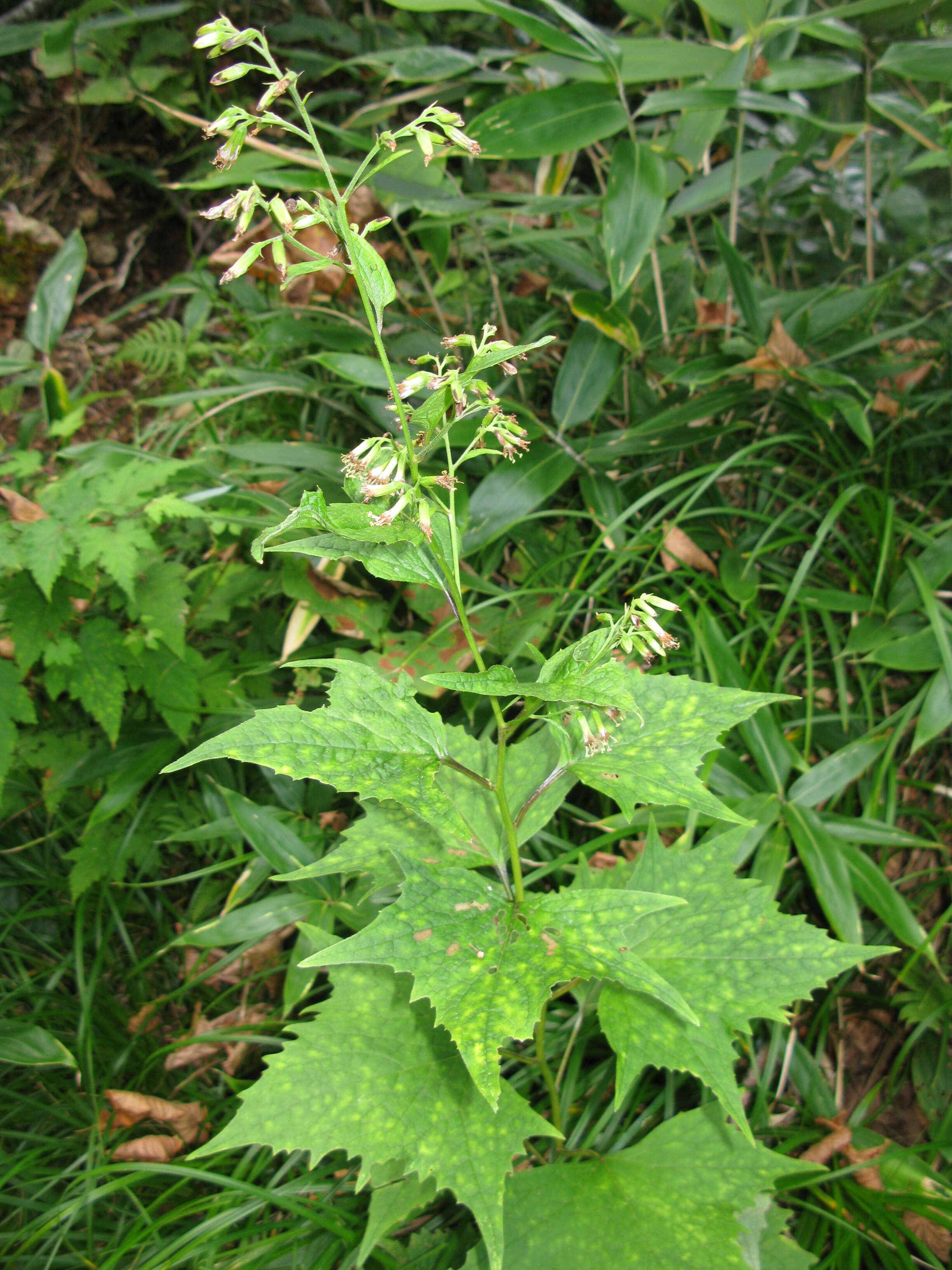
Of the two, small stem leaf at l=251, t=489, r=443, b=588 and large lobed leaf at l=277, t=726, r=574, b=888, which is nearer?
small stem leaf at l=251, t=489, r=443, b=588

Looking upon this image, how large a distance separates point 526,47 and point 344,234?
2.66 meters

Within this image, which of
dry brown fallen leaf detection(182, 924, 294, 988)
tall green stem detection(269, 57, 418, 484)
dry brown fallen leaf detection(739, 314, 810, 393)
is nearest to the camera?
tall green stem detection(269, 57, 418, 484)

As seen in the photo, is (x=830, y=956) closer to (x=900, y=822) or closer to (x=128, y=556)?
(x=900, y=822)

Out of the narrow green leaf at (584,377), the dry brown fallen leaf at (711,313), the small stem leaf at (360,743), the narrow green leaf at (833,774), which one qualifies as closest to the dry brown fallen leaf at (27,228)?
the narrow green leaf at (584,377)

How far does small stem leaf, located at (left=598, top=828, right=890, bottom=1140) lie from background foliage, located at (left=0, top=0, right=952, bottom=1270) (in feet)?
0.63

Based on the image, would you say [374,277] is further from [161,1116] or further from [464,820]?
[161,1116]

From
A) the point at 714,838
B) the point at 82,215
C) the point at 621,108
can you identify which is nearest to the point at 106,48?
the point at 82,215

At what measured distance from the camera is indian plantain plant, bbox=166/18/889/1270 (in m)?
0.79

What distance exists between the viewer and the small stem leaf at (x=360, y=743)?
82 cm

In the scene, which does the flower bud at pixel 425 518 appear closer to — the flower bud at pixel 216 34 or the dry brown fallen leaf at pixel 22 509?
the flower bud at pixel 216 34

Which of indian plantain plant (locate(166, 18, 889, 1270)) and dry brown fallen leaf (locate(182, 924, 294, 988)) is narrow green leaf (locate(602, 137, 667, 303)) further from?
dry brown fallen leaf (locate(182, 924, 294, 988))

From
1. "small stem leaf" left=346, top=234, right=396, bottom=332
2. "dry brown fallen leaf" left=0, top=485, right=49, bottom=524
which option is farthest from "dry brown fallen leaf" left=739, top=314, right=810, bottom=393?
"dry brown fallen leaf" left=0, top=485, right=49, bottom=524

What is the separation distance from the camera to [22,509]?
1.83 meters

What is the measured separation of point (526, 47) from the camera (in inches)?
109
